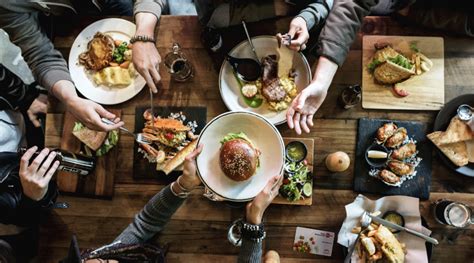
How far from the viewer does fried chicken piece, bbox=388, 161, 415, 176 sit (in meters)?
1.84

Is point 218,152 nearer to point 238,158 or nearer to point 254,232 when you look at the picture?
point 238,158

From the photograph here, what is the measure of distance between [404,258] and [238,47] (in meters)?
1.39

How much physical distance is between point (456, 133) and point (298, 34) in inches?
37.3

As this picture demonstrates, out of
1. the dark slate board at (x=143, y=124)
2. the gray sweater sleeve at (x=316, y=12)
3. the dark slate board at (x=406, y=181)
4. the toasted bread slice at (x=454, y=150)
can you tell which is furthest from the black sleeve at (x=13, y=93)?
the toasted bread slice at (x=454, y=150)

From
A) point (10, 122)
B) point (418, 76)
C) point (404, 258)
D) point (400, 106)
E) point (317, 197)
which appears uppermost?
point (418, 76)

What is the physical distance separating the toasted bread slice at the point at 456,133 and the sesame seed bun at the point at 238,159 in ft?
3.22

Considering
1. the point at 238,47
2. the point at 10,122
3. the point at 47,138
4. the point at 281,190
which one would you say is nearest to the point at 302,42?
the point at 238,47

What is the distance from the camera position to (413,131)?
6.20 ft

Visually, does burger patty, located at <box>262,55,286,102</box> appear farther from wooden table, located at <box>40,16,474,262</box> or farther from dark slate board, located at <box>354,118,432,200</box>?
dark slate board, located at <box>354,118,432,200</box>

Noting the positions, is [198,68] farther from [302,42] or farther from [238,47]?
[302,42]

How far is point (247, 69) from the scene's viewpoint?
1899mm

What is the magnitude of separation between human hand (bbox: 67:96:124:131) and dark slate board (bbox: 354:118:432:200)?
4.18ft

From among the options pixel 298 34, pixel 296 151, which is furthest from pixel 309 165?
pixel 298 34

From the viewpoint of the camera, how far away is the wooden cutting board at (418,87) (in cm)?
189
